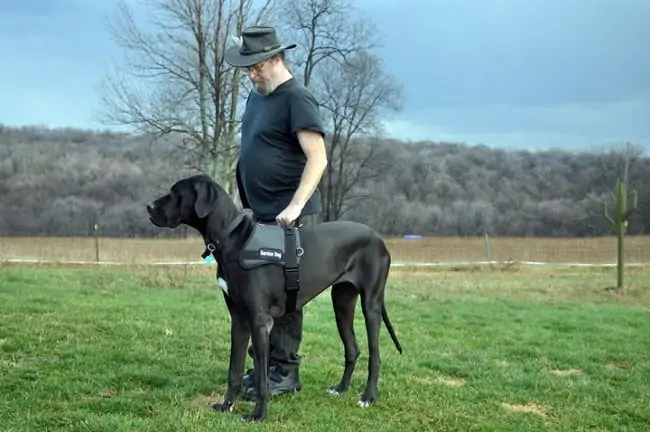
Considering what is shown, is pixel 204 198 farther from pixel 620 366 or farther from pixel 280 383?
Answer: pixel 620 366

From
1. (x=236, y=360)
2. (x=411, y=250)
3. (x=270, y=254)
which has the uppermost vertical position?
(x=270, y=254)

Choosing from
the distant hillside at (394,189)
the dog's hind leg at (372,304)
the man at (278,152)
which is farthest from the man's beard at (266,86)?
the distant hillside at (394,189)

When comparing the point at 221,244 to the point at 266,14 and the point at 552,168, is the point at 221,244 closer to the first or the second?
the point at 266,14

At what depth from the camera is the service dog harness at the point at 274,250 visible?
5078 mm

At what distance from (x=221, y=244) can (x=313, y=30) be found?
3050cm

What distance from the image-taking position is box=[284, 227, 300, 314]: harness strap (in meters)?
5.19

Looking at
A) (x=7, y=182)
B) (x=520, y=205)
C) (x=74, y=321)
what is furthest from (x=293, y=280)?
(x=520, y=205)

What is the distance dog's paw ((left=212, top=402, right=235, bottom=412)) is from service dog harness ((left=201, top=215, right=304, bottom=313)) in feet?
2.60

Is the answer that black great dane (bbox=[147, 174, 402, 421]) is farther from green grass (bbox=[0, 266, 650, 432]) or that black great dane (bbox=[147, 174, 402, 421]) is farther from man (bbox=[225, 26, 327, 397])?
green grass (bbox=[0, 266, 650, 432])

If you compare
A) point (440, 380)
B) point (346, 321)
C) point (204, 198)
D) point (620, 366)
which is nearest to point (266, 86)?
point (204, 198)

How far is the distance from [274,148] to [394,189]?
59.7 metres

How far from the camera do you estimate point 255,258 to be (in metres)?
5.07

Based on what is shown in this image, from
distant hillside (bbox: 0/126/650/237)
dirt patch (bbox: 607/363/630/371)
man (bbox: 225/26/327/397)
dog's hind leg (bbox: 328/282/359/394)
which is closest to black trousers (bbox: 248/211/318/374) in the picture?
man (bbox: 225/26/327/397)

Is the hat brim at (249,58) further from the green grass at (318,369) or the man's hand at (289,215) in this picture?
the green grass at (318,369)
